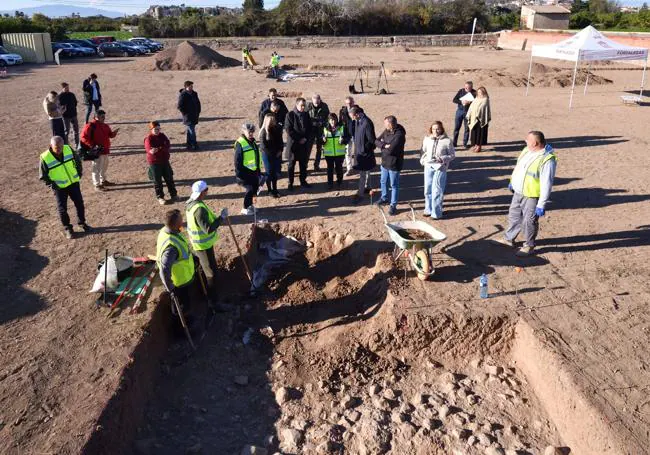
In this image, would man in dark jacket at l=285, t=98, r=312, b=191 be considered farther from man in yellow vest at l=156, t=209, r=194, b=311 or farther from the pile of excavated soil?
the pile of excavated soil

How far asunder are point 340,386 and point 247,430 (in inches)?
49.0

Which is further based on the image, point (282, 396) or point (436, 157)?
point (436, 157)

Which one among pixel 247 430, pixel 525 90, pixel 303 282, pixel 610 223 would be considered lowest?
pixel 247 430

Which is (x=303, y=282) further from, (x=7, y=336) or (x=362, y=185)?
(x=7, y=336)

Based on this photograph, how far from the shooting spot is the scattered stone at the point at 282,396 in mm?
6109

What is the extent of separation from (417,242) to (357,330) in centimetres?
145

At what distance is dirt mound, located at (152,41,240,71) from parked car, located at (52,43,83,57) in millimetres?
10562

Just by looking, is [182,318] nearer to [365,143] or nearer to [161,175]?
[161,175]

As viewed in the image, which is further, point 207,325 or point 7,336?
point 207,325

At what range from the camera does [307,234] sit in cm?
924

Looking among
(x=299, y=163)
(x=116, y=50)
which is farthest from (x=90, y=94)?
(x=116, y=50)

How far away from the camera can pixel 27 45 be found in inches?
1452

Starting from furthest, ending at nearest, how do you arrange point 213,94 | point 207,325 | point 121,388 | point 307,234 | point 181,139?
1. point 213,94
2. point 181,139
3. point 307,234
4. point 207,325
5. point 121,388


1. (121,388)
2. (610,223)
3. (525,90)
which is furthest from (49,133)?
(525,90)
